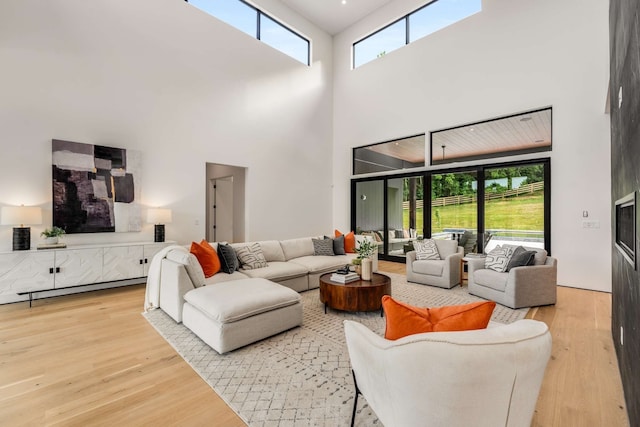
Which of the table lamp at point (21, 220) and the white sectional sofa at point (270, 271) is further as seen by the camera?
the table lamp at point (21, 220)

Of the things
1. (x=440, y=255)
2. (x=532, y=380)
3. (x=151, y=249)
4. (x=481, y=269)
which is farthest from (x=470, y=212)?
(x=151, y=249)

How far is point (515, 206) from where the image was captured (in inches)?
214

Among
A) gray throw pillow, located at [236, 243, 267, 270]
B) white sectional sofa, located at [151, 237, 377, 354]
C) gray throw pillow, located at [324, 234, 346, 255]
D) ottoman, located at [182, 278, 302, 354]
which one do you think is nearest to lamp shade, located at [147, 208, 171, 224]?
white sectional sofa, located at [151, 237, 377, 354]

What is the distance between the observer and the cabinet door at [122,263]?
435 centimetres

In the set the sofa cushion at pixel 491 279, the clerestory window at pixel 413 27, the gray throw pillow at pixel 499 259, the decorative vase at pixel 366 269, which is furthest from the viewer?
the clerestory window at pixel 413 27

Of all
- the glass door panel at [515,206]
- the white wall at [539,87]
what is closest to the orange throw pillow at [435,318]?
the white wall at [539,87]

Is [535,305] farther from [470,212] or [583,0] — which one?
[583,0]

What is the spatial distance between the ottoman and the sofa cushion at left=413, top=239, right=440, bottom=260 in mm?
2857

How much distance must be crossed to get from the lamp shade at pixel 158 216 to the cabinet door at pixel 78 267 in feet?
2.99

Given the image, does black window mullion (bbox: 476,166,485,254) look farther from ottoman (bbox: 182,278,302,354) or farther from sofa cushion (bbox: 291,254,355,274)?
ottoman (bbox: 182,278,302,354)

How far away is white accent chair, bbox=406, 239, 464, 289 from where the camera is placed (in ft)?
15.3

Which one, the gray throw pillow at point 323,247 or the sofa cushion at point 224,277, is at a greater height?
the gray throw pillow at point 323,247

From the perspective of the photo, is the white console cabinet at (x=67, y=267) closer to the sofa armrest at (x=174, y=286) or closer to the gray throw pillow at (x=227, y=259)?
the sofa armrest at (x=174, y=286)

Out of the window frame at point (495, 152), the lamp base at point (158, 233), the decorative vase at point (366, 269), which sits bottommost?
the decorative vase at point (366, 269)
